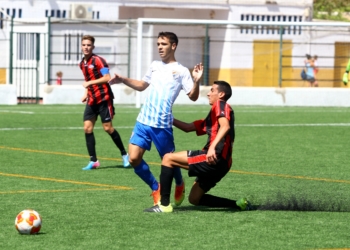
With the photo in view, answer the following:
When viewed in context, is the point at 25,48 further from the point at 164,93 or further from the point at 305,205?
the point at 305,205

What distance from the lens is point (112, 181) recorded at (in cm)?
1160

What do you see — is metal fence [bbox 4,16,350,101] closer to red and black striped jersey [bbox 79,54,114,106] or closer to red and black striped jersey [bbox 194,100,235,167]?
red and black striped jersey [bbox 79,54,114,106]

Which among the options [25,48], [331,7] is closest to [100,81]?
[25,48]

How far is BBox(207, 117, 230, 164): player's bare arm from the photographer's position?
8.70 meters

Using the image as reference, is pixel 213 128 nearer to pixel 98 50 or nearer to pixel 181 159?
pixel 181 159

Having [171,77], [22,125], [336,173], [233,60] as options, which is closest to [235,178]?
[336,173]

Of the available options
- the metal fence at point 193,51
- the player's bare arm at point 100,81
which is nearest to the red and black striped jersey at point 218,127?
the player's bare arm at point 100,81

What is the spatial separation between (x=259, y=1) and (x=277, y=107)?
1435 cm

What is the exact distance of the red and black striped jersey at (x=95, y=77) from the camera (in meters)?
12.9

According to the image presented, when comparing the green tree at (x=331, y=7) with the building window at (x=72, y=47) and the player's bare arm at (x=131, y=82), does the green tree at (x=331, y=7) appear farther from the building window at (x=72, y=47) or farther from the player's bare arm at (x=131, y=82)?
the player's bare arm at (x=131, y=82)

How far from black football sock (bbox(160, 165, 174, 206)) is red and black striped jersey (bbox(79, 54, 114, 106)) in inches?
162

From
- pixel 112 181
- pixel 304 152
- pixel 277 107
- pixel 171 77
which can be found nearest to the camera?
pixel 171 77

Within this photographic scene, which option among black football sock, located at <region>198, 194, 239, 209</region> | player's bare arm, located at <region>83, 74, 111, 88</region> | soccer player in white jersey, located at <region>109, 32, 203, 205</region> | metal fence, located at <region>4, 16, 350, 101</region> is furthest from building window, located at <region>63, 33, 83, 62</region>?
black football sock, located at <region>198, 194, 239, 209</region>

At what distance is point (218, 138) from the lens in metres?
8.71
